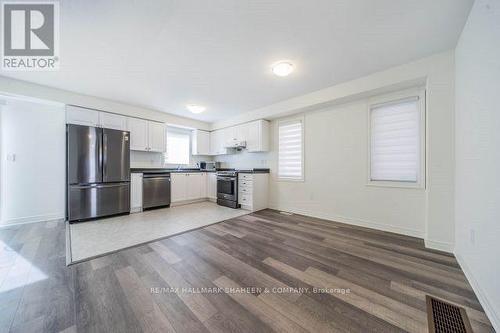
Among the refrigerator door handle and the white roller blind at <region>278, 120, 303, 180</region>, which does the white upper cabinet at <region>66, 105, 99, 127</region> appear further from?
the white roller blind at <region>278, 120, 303, 180</region>

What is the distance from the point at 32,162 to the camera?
11.2 feet

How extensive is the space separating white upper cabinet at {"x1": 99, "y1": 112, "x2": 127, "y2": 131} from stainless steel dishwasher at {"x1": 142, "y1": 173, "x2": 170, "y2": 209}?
1.25 metres

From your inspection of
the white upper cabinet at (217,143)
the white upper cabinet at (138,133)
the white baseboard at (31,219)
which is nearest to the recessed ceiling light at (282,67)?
the white upper cabinet at (217,143)

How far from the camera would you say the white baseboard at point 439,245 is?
7.27 ft

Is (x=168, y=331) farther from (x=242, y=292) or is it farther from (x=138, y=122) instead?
(x=138, y=122)

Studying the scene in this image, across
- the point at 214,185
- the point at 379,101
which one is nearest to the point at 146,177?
the point at 214,185

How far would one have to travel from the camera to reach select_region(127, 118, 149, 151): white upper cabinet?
4.26 metres

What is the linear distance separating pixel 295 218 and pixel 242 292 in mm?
2408

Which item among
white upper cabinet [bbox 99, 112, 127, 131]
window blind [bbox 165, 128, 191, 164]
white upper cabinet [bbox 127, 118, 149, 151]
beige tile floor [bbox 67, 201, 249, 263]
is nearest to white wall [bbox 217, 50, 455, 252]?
beige tile floor [bbox 67, 201, 249, 263]

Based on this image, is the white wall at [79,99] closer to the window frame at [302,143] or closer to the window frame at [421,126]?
the window frame at [302,143]

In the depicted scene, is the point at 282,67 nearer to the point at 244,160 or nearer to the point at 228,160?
the point at 244,160

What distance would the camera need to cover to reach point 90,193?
3490mm

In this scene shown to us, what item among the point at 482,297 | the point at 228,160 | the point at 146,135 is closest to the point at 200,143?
the point at 228,160

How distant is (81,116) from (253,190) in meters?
3.97
